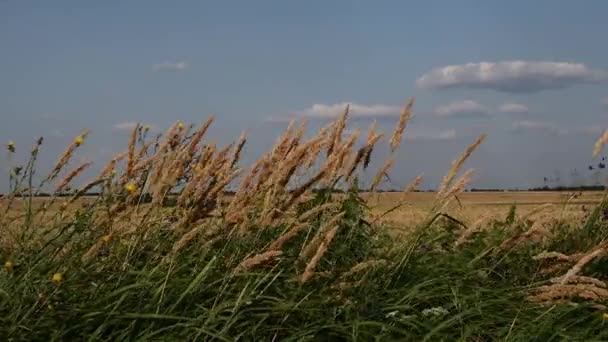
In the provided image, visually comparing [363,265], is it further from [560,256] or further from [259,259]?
[560,256]

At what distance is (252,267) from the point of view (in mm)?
4059

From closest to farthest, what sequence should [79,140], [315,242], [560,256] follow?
1. [315,242]
2. [79,140]
3. [560,256]

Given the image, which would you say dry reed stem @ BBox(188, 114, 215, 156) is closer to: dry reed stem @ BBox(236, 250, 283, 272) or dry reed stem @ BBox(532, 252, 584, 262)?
dry reed stem @ BBox(236, 250, 283, 272)

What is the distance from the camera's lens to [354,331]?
379 cm

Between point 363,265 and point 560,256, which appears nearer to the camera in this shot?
point 363,265

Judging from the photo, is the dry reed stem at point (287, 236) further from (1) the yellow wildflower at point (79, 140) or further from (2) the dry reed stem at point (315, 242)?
(1) the yellow wildflower at point (79, 140)

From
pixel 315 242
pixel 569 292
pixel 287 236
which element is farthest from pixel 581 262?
pixel 287 236

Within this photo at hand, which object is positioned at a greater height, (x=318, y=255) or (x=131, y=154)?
(x=131, y=154)

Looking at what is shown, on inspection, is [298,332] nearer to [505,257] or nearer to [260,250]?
[260,250]

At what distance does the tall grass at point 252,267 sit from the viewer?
12.3 feet

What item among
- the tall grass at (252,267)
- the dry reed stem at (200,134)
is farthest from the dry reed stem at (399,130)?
the dry reed stem at (200,134)

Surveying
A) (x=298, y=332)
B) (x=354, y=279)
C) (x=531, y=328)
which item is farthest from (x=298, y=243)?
(x=531, y=328)

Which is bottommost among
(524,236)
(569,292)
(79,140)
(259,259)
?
(569,292)

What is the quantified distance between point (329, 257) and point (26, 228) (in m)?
1.64
